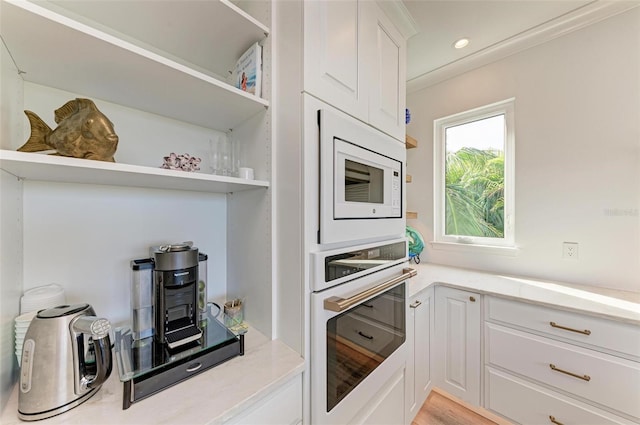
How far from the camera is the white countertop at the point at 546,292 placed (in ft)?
3.88

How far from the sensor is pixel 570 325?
4.04 feet

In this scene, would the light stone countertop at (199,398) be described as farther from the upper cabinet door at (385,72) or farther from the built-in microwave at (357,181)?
the upper cabinet door at (385,72)

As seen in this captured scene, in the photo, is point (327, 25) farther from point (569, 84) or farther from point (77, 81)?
point (569, 84)

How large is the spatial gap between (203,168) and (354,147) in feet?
2.38

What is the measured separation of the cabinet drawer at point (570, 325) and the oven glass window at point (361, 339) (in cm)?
68

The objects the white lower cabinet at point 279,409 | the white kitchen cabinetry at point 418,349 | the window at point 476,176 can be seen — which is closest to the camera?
the white lower cabinet at point 279,409

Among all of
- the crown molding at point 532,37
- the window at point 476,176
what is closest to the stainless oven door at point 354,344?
the window at point 476,176

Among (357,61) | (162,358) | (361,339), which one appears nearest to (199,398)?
(162,358)

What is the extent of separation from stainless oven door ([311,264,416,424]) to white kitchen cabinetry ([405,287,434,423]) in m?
0.17

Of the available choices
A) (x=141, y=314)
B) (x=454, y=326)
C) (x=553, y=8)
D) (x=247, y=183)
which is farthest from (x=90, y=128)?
(x=553, y=8)

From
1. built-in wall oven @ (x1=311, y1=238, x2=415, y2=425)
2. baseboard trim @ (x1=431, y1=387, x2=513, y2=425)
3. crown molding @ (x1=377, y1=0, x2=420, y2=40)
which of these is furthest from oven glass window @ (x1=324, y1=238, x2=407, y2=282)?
baseboard trim @ (x1=431, y1=387, x2=513, y2=425)

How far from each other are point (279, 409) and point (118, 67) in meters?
1.12

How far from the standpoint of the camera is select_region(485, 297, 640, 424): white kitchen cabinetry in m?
1.12

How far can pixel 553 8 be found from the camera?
1476 millimetres
